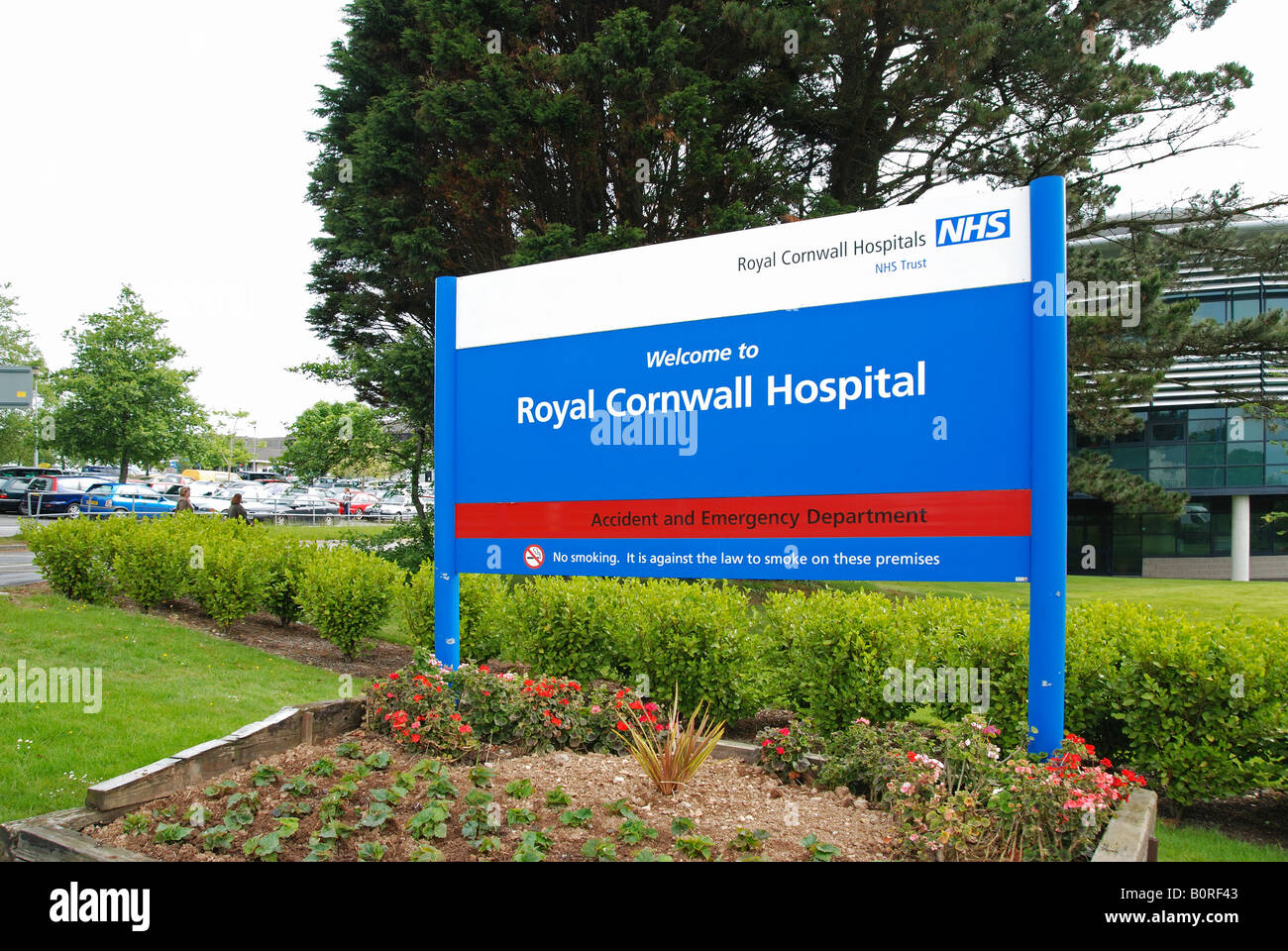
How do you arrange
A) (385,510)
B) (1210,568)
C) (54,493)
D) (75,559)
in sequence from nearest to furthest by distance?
(75,559) < (1210,568) < (54,493) < (385,510)

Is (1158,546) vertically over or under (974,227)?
under

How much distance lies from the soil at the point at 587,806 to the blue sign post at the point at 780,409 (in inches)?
39.6

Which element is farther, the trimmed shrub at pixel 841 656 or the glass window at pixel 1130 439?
the glass window at pixel 1130 439

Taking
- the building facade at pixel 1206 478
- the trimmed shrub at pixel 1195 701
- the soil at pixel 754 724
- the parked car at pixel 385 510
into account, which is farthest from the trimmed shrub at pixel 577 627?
the parked car at pixel 385 510

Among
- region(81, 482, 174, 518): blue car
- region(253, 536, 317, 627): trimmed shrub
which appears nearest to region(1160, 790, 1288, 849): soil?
region(253, 536, 317, 627): trimmed shrub

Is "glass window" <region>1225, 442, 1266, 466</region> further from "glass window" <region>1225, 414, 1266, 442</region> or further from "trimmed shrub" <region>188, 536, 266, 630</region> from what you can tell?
"trimmed shrub" <region>188, 536, 266, 630</region>

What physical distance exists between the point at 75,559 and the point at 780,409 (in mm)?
11095

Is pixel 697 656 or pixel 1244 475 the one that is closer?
pixel 697 656

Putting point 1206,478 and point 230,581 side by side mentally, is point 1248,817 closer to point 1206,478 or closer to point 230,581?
point 230,581

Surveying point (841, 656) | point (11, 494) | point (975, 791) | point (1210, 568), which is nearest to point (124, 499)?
point (11, 494)

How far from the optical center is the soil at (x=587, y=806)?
3154mm

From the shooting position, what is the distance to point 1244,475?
99.9 feet

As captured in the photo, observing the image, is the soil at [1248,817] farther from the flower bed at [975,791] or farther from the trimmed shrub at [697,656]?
the trimmed shrub at [697,656]
